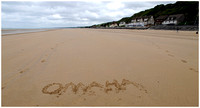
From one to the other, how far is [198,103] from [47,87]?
9.22 feet

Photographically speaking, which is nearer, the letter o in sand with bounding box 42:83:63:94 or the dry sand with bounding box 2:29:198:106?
the dry sand with bounding box 2:29:198:106

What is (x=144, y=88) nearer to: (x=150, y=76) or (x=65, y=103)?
(x=150, y=76)

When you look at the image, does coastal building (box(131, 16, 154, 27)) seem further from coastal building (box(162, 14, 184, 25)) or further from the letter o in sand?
the letter o in sand

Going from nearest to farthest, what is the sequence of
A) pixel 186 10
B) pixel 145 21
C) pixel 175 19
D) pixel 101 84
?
1. pixel 101 84
2. pixel 175 19
3. pixel 186 10
4. pixel 145 21

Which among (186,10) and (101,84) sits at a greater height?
(186,10)

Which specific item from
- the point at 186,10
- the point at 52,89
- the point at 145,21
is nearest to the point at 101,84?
the point at 52,89

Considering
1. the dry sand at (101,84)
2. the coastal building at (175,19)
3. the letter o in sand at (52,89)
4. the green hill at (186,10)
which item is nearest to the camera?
the dry sand at (101,84)

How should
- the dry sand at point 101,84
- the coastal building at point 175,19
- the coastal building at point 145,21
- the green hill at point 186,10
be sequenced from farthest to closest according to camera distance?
the coastal building at point 145,21 → the coastal building at point 175,19 → the green hill at point 186,10 → the dry sand at point 101,84

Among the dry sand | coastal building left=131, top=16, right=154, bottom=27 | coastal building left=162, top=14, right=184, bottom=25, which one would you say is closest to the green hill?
coastal building left=162, top=14, right=184, bottom=25

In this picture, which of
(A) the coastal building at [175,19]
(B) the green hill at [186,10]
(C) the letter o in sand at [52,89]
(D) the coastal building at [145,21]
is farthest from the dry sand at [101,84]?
(D) the coastal building at [145,21]

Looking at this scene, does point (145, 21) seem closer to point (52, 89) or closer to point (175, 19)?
point (175, 19)

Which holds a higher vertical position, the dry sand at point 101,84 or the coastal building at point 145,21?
the coastal building at point 145,21

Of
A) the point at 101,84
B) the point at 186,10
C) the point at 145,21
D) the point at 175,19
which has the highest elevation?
the point at 186,10

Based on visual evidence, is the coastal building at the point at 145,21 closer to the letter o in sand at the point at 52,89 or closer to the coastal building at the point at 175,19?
the coastal building at the point at 175,19
